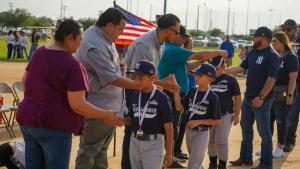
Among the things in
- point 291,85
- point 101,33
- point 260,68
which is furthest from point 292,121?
point 101,33

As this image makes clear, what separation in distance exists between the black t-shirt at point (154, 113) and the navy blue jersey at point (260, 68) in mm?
2354

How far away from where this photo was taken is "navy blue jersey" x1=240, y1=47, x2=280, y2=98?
21.7 ft

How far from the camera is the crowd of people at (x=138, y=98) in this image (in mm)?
3879

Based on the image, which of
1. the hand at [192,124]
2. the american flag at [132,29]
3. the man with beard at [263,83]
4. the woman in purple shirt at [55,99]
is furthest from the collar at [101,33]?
the american flag at [132,29]

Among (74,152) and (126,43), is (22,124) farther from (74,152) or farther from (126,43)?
(126,43)

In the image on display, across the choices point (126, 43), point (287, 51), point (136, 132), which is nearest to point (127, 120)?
point (136, 132)

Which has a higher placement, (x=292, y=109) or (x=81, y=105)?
(x=81, y=105)

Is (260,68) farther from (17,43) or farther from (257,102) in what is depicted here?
(17,43)

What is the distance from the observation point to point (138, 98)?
4.86 metres

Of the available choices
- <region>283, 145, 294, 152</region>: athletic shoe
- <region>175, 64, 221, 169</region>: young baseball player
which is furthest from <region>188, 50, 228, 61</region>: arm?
<region>283, 145, 294, 152</region>: athletic shoe

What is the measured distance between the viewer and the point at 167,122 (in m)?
4.77

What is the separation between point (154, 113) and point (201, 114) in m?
1.36

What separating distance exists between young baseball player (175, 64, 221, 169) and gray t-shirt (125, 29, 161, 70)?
766 millimetres

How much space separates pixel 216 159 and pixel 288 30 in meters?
2.96
